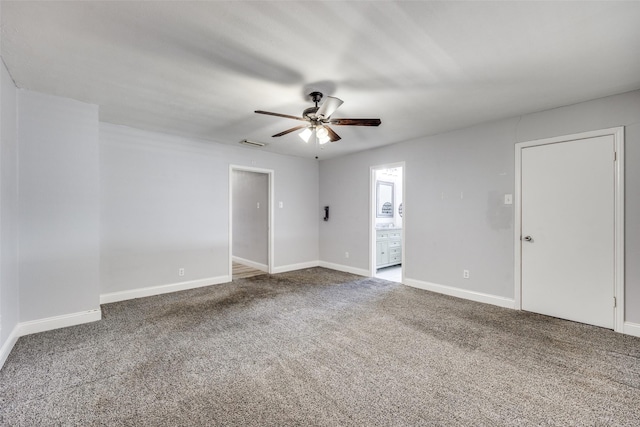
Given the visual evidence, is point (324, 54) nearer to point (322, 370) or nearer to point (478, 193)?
→ point (322, 370)

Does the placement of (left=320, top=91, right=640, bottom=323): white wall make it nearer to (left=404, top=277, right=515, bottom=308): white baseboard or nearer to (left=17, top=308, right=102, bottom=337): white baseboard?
(left=404, top=277, right=515, bottom=308): white baseboard

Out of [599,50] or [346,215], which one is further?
[346,215]

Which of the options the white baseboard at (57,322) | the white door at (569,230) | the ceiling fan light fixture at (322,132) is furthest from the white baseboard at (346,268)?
the white baseboard at (57,322)

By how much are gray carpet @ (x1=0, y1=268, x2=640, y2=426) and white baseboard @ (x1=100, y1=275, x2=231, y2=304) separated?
0.33 metres

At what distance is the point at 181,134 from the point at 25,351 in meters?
3.12

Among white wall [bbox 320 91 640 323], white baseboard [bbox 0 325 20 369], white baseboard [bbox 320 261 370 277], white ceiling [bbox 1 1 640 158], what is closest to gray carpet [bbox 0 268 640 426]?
white baseboard [bbox 0 325 20 369]

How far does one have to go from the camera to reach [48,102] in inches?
117

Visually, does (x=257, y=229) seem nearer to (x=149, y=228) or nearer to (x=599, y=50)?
(x=149, y=228)

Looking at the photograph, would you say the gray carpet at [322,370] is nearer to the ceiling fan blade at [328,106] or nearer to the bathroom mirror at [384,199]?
the ceiling fan blade at [328,106]

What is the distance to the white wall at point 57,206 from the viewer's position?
9.40 ft

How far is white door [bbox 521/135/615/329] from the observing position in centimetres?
300

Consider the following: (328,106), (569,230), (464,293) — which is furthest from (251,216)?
(569,230)

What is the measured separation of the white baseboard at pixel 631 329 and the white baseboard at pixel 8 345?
5.60m

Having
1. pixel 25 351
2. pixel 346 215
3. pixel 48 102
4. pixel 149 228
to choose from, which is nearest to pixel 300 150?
pixel 346 215
